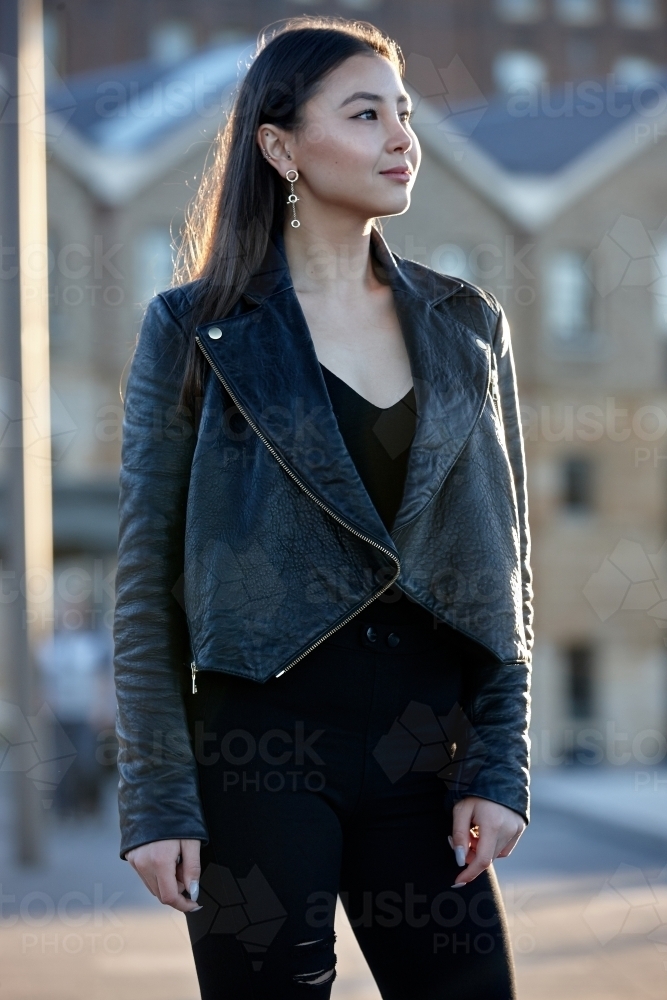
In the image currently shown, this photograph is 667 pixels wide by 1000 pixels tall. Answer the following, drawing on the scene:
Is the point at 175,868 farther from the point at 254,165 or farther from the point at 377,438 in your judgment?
the point at 254,165

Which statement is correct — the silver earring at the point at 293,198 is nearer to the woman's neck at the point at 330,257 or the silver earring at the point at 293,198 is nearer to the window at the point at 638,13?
the woman's neck at the point at 330,257

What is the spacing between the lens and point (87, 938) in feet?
22.3

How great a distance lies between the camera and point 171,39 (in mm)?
46875

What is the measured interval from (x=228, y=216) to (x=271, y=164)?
11 centimetres

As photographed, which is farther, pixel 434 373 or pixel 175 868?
pixel 434 373

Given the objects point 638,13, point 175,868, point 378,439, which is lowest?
point 175,868

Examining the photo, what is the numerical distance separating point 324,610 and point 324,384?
1.16 ft

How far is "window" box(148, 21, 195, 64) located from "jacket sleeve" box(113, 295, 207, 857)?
46380 mm

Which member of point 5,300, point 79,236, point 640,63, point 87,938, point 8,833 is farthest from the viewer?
point 640,63

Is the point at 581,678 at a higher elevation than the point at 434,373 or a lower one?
lower

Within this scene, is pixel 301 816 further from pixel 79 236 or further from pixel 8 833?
pixel 79 236

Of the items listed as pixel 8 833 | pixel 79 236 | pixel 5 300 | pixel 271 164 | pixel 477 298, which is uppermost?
pixel 79 236

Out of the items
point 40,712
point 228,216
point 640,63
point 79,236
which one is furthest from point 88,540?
point 640,63

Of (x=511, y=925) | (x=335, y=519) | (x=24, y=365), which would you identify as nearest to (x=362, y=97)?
(x=335, y=519)
